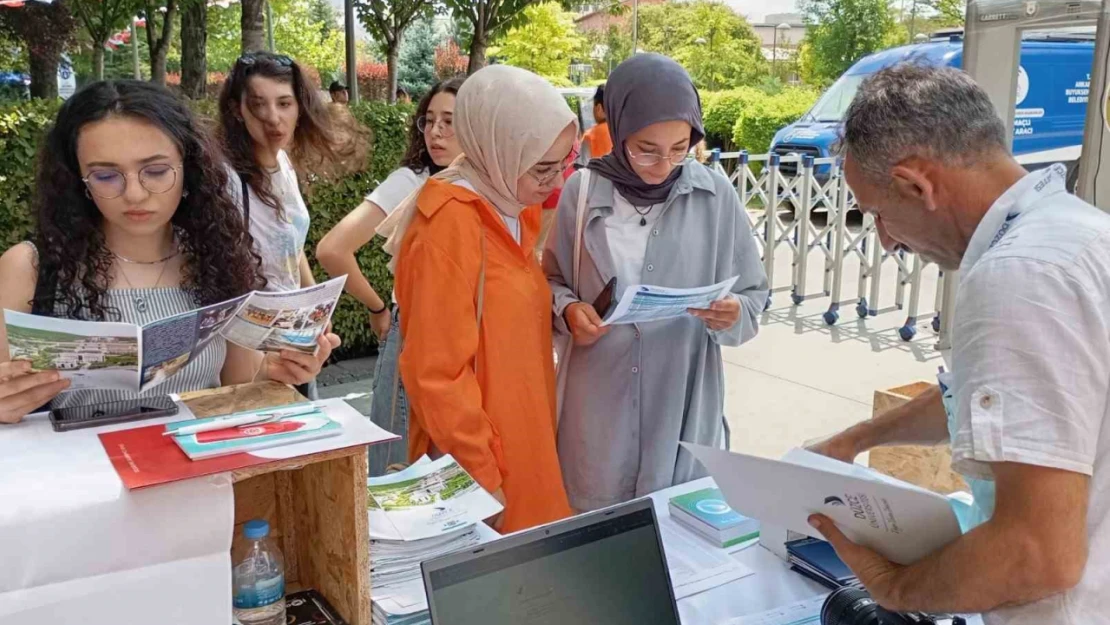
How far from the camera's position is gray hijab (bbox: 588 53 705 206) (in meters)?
2.30

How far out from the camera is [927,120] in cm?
129

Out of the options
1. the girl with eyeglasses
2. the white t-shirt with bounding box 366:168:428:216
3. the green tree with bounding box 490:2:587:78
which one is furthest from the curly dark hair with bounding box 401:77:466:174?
the green tree with bounding box 490:2:587:78

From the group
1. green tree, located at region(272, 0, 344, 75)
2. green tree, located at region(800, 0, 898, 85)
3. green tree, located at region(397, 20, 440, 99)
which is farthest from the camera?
green tree, located at region(397, 20, 440, 99)

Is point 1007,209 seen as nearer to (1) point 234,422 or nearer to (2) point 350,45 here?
(1) point 234,422

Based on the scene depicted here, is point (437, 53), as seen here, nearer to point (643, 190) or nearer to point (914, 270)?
point (914, 270)

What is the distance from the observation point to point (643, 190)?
94.4 inches

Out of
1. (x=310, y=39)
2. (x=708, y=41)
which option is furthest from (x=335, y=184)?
(x=708, y=41)

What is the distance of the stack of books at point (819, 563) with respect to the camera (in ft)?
5.94

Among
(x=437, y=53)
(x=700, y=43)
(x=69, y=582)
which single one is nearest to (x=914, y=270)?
(x=69, y=582)

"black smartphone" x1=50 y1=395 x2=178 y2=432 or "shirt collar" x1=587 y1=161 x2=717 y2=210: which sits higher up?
"shirt collar" x1=587 y1=161 x2=717 y2=210

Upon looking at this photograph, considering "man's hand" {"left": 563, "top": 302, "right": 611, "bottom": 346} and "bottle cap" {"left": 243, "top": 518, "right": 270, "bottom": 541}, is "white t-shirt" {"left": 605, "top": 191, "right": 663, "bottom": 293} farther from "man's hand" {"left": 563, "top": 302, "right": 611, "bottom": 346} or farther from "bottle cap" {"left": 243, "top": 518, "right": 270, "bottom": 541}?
"bottle cap" {"left": 243, "top": 518, "right": 270, "bottom": 541}

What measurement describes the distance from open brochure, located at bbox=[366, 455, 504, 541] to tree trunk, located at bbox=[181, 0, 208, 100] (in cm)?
709

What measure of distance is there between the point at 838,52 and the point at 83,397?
26.2 metres

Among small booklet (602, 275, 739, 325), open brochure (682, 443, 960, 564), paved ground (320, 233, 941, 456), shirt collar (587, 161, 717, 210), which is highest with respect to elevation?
shirt collar (587, 161, 717, 210)
